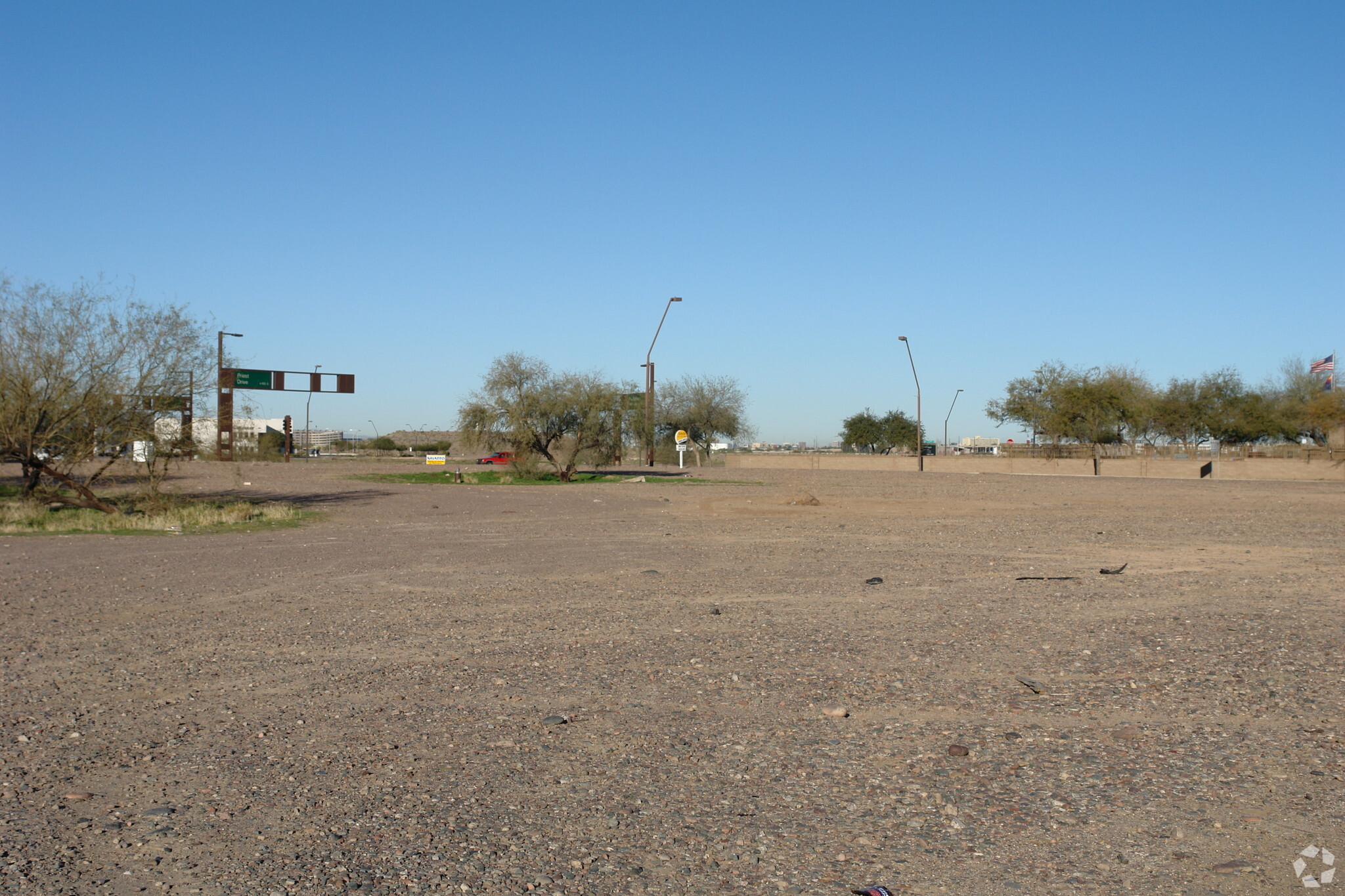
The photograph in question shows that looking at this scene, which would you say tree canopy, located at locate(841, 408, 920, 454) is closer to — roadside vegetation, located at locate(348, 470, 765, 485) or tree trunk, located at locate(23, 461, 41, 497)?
roadside vegetation, located at locate(348, 470, 765, 485)

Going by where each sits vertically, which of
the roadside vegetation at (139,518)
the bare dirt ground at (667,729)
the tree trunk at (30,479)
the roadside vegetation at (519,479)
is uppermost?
the tree trunk at (30,479)

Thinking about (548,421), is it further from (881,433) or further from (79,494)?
(881,433)

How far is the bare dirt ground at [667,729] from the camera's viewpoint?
4.20m

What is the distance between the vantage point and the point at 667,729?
6.06 metres

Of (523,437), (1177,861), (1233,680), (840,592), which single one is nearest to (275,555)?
(840,592)

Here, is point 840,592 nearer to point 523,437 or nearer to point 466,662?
point 466,662

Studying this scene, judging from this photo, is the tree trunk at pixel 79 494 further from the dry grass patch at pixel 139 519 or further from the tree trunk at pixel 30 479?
the tree trunk at pixel 30 479

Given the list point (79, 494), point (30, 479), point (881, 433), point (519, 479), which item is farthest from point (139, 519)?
point (881, 433)

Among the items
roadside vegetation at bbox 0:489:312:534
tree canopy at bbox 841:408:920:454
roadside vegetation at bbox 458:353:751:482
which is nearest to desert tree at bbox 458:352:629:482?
roadside vegetation at bbox 458:353:751:482

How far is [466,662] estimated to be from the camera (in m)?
7.89

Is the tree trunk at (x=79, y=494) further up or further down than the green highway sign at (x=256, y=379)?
further down

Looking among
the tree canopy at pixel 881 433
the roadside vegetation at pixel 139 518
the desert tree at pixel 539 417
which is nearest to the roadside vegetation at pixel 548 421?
the desert tree at pixel 539 417

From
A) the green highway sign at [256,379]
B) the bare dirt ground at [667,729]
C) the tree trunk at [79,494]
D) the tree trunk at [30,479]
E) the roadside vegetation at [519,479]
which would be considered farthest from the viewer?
the green highway sign at [256,379]

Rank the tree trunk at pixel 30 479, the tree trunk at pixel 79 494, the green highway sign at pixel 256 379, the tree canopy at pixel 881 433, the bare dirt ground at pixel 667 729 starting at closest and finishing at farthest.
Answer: the bare dirt ground at pixel 667 729
the tree trunk at pixel 79 494
the tree trunk at pixel 30 479
the green highway sign at pixel 256 379
the tree canopy at pixel 881 433
